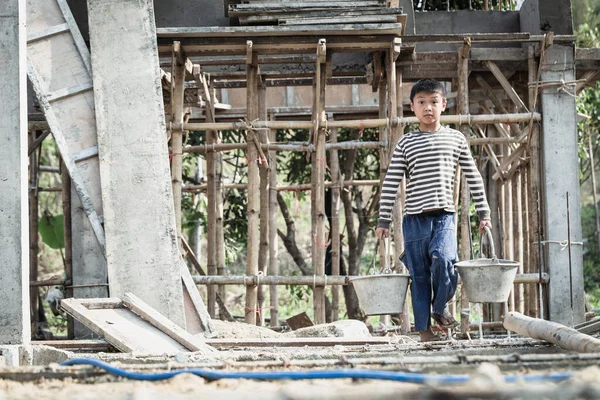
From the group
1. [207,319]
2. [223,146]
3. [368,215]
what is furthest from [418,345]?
[368,215]

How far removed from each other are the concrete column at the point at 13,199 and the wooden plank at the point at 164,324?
3.64 feet

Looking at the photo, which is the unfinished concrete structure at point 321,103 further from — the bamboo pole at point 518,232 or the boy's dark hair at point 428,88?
the boy's dark hair at point 428,88

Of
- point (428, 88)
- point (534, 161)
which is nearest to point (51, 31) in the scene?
point (428, 88)

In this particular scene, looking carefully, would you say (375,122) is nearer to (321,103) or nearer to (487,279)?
(321,103)

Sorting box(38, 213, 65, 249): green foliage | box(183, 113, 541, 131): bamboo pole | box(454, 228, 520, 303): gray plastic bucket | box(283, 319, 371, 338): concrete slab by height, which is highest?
box(183, 113, 541, 131): bamboo pole

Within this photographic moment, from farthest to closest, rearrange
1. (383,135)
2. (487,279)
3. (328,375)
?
(383,135) → (487,279) → (328,375)

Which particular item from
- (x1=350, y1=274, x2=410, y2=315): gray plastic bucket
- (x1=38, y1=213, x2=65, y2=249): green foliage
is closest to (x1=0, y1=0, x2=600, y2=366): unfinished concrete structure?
(x1=350, y1=274, x2=410, y2=315): gray plastic bucket

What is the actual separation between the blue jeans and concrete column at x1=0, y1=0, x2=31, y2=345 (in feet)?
9.34

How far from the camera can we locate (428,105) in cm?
718

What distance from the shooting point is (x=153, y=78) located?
8117 mm

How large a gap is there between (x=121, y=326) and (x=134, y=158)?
169cm

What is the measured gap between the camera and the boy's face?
7152 millimetres

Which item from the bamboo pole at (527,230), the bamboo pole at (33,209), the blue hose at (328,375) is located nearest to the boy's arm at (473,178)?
the blue hose at (328,375)

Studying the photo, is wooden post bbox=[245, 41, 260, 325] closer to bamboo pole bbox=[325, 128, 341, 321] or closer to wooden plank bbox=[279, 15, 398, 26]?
wooden plank bbox=[279, 15, 398, 26]
